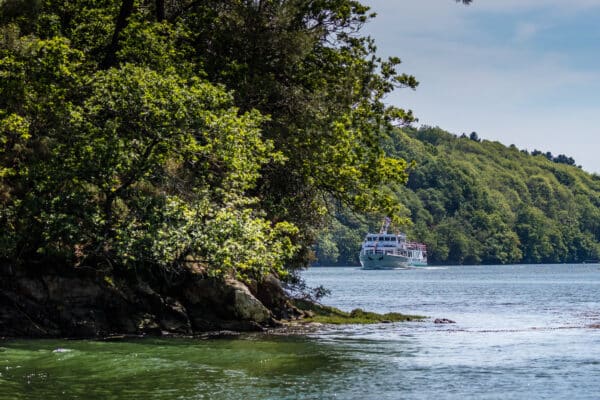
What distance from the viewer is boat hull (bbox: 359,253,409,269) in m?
163

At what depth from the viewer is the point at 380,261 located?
164 m

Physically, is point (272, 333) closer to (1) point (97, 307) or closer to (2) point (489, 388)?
(1) point (97, 307)

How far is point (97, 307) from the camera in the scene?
82.2 feet

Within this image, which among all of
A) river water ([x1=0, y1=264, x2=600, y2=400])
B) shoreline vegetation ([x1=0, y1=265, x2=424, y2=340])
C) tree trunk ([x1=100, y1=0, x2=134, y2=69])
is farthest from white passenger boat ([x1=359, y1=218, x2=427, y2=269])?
tree trunk ([x1=100, y1=0, x2=134, y2=69])

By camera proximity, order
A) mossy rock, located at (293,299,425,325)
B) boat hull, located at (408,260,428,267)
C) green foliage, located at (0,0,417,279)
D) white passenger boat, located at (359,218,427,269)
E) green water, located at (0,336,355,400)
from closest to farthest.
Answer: green water, located at (0,336,355,400) < green foliage, located at (0,0,417,279) < mossy rock, located at (293,299,425,325) < white passenger boat, located at (359,218,427,269) < boat hull, located at (408,260,428,267)

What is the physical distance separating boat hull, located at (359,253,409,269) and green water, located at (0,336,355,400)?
140 m

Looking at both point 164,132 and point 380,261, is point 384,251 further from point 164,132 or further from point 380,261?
point 164,132

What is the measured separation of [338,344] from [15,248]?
9.74 m

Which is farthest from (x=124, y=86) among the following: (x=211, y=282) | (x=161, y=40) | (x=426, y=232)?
(x=426, y=232)

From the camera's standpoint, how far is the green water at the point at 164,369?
53.9 ft

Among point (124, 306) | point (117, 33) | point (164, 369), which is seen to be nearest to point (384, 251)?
point (117, 33)

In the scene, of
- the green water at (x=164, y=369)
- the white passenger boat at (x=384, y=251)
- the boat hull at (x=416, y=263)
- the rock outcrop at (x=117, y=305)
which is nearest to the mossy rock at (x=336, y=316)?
the rock outcrop at (x=117, y=305)

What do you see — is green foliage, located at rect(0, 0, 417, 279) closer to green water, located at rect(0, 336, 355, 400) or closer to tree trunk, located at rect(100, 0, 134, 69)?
tree trunk, located at rect(100, 0, 134, 69)

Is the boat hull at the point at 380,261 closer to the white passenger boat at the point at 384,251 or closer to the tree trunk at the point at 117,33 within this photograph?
the white passenger boat at the point at 384,251
